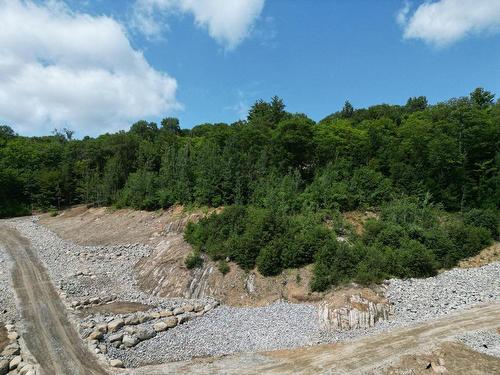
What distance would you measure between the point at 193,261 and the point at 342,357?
1560 cm

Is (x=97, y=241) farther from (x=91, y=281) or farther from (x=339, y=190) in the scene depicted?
(x=339, y=190)

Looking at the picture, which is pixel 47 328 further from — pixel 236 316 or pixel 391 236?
pixel 391 236

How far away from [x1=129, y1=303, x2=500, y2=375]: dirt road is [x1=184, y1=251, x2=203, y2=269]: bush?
1201cm

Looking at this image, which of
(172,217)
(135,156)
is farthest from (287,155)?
(135,156)

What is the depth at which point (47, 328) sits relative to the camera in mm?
21266

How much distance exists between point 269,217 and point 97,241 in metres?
24.4

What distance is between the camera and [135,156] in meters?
70.1

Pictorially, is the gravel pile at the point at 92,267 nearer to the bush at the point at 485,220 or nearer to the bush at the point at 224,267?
the bush at the point at 224,267

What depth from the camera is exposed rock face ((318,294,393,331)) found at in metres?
20.7


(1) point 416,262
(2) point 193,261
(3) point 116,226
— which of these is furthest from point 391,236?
(3) point 116,226

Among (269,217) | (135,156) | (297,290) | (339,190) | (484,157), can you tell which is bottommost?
(297,290)

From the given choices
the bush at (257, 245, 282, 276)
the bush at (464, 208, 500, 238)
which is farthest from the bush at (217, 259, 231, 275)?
the bush at (464, 208, 500, 238)

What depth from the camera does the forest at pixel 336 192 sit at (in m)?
27.2

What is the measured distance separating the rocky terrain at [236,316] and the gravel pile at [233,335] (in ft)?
0.18
